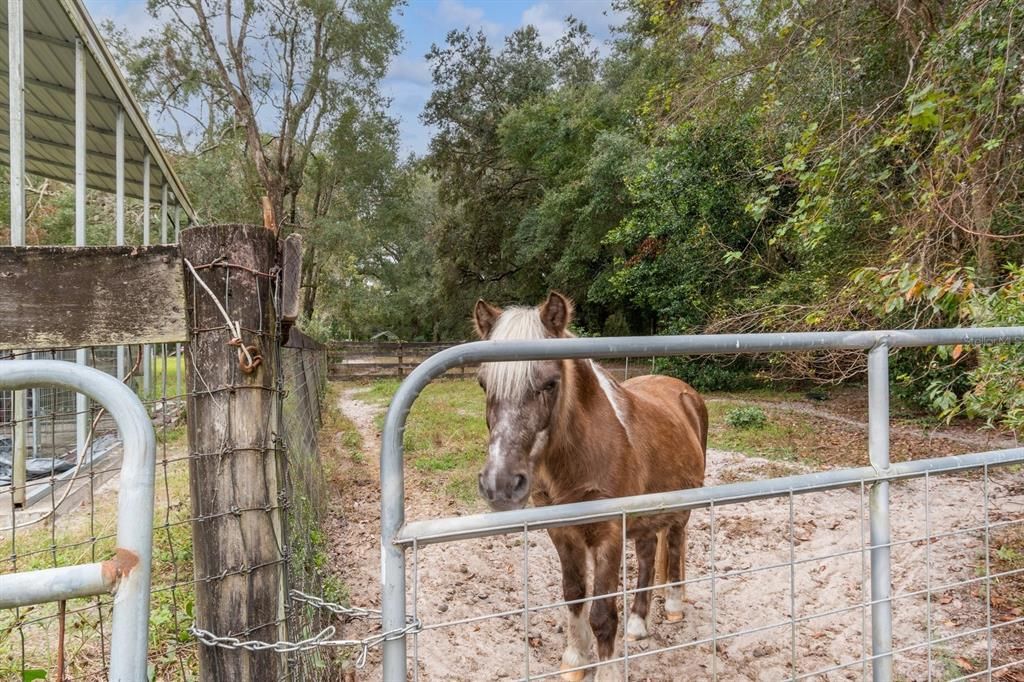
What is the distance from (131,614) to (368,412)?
422 inches

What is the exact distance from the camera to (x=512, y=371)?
2.04 meters

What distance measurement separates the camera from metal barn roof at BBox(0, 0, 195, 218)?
5383mm

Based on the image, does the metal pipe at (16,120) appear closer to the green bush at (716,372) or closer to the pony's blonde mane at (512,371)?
the pony's blonde mane at (512,371)

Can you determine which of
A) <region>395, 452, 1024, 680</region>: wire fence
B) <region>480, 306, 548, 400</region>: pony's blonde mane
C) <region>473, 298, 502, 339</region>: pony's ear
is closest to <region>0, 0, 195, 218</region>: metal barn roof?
<region>473, 298, 502, 339</region>: pony's ear

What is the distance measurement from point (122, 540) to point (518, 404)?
4.21ft

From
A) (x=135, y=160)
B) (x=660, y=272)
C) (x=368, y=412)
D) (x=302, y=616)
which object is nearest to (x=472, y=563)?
(x=302, y=616)

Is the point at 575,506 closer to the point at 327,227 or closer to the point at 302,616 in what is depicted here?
the point at 302,616

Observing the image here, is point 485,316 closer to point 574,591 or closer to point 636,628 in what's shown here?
point 574,591

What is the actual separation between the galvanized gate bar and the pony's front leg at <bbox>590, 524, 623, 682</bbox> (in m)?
2.00

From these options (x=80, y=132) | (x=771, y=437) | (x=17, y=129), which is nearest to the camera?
(x=17, y=129)

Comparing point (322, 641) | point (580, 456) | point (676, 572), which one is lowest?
point (676, 572)

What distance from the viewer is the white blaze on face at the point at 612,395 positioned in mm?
2936

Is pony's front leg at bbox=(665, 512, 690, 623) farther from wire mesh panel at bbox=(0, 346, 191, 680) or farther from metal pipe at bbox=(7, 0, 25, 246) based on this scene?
metal pipe at bbox=(7, 0, 25, 246)

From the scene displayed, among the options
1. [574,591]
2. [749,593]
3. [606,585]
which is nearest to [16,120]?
[574,591]
